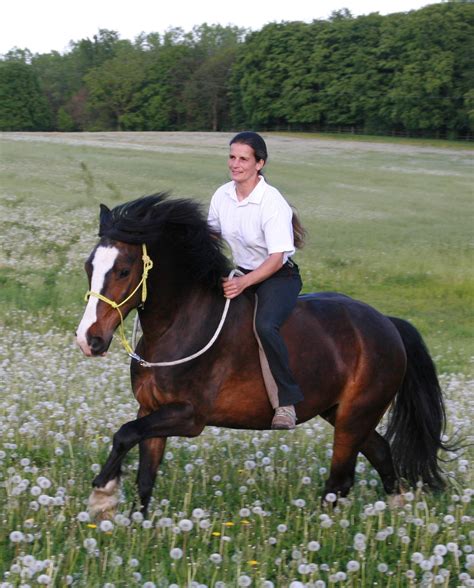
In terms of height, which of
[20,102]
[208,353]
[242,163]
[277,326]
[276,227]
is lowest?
[20,102]

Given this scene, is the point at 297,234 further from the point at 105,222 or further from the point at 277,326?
the point at 105,222

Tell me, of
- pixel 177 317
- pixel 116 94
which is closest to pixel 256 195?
pixel 177 317

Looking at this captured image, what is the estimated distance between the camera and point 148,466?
238 inches

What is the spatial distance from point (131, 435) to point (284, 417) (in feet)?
4.09

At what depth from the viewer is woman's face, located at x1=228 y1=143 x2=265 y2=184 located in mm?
6223

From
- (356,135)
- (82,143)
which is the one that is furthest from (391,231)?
(356,135)

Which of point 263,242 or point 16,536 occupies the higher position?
point 263,242

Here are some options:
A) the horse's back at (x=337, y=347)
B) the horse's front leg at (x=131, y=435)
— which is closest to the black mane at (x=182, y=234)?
the horse's back at (x=337, y=347)

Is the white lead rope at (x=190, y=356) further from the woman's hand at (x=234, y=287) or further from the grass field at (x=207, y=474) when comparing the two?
the grass field at (x=207, y=474)

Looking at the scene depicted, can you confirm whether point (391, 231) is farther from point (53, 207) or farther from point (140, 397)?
point (140, 397)

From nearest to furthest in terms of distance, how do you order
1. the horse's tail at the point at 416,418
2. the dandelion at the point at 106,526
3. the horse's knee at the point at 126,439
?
the dandelion at the point at 106,526 → the horse's knee at the point at 126,439 → the horse's tail at the point at 416,418

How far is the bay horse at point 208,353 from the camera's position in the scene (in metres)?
5.69

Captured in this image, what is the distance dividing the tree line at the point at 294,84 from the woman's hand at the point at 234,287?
75093 mm

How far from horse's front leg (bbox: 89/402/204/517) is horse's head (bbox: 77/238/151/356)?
662 millimetres
